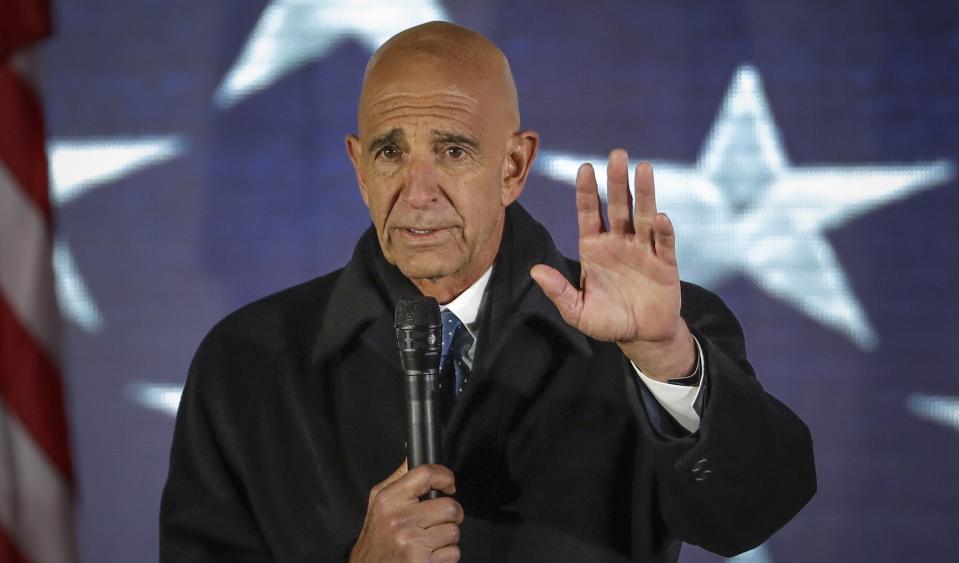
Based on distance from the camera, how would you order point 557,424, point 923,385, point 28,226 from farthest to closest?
1. point 923,385
2. point 28,226
3. point 557,424

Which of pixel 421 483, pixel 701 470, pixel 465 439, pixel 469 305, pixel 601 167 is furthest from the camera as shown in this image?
pixel 601 167

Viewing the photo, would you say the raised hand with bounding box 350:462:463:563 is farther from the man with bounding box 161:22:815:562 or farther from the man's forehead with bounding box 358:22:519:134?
the man's forehead with bounding box 358:22:519:134

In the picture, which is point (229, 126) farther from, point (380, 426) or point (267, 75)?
point (380, 426)

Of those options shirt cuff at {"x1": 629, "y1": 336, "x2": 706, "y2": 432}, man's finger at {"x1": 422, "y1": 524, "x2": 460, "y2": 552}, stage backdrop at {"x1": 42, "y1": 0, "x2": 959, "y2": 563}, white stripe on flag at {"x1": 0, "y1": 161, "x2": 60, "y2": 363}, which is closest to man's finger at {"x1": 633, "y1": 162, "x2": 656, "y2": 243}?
shirt cuff at {"x1": 629, "y1": 336, "x2": 706, "y2": 432}

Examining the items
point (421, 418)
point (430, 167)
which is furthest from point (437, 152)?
point (421, 418)

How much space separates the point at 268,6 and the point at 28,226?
2.37 feet

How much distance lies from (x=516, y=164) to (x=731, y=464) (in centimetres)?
60

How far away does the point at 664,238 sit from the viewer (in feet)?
4.03

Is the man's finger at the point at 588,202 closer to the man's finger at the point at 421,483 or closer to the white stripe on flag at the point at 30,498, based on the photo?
the man's finger at the point at 421,483

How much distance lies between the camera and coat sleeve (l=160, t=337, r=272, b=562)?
61.5 inches

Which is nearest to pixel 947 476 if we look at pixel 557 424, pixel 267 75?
pixel 557 424

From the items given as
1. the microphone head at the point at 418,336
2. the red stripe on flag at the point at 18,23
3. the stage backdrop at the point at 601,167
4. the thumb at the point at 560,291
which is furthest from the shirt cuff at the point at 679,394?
the red stripe on flag at the point at 18,23

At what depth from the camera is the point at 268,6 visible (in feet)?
7.74

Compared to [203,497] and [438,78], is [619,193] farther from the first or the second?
[203,497]
